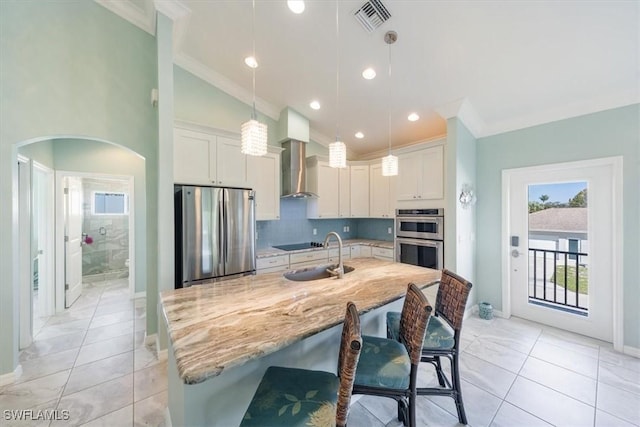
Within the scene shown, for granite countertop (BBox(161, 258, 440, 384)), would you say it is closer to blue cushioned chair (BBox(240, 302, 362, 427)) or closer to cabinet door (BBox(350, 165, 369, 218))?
blue cushioned chair (BBox(240, 302, 362, 427))

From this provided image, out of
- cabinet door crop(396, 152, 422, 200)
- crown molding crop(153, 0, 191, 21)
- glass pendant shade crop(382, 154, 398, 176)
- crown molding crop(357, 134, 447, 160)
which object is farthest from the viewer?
cabinet door crop(396, 152, 422, 200)

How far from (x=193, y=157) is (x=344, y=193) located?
2.60 metres

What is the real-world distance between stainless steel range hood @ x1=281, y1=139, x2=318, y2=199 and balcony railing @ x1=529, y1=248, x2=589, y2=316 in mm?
3486

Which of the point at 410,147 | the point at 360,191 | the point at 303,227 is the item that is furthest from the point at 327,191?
the point at 410,147

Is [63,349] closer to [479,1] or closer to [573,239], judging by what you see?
[479,1]

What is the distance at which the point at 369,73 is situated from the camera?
2.96 m

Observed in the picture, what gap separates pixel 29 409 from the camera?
1920mm

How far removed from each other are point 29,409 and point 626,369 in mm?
5292

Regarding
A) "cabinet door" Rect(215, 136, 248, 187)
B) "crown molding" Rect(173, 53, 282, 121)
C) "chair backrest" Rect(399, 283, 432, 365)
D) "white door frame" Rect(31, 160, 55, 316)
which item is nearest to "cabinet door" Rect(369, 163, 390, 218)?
"crown molding" Rect(173, 53, 282, 121)

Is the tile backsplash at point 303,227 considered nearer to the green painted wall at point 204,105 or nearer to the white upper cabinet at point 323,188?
the white upper cabinet at point 323,188

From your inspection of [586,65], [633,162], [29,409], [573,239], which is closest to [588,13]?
[586,65]

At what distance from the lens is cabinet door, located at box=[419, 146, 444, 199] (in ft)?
11.5

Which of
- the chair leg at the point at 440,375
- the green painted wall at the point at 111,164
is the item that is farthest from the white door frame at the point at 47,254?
the chair leg at the point at 440,375

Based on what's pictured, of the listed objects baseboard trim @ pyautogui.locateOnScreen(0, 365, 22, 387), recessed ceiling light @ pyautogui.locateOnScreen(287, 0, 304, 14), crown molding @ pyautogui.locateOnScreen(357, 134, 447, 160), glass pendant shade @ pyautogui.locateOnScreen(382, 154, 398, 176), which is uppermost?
recessed ceiling light @ pyautogui.locateOnScreen(287, 0, 304, 14)
